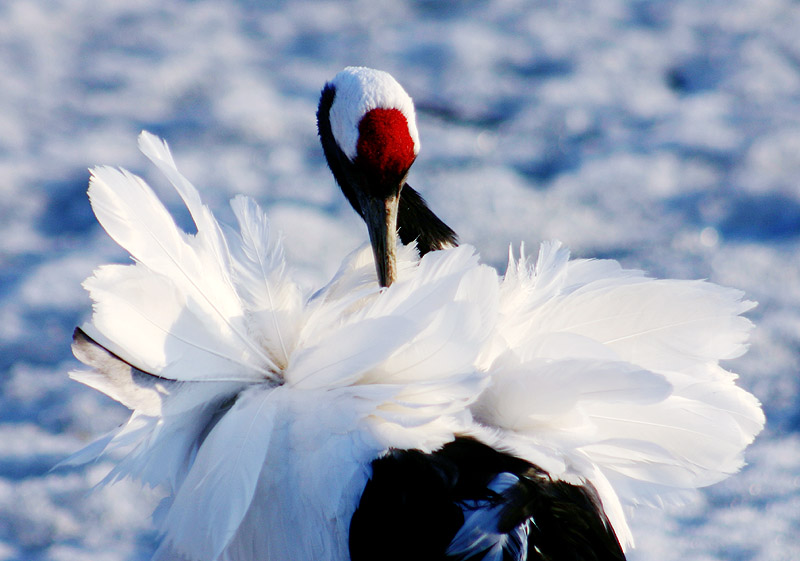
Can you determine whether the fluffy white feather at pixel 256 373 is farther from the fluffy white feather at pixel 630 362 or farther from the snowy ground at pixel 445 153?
the snowy ground at pixel 445 153

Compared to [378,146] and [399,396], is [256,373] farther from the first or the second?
[378,146]

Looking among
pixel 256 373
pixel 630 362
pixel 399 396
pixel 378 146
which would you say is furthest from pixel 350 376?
pixel 378 146

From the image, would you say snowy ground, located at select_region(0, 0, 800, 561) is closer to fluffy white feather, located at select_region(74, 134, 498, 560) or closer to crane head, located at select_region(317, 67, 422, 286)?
fluffy white feather, located at select_region(74, 134, 498, 560)

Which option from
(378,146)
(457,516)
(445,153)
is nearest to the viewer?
(457,516)

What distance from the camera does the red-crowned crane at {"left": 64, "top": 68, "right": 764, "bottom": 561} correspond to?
1.22m

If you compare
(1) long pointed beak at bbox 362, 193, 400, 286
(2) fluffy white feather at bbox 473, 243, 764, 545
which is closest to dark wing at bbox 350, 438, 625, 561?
(2) fluffy white feather at bbox 473, 243, 764, 545

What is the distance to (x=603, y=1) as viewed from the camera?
15.3 ft

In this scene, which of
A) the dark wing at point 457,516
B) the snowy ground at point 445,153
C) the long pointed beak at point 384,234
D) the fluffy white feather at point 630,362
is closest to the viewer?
the dark wing at point 457,516

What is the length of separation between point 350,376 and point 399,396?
0.08m

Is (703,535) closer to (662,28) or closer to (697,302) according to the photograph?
(697,302)

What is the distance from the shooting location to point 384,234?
1.76m

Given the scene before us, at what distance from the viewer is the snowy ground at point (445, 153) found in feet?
7.48

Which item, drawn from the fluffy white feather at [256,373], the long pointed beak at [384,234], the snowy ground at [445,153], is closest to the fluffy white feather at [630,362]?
the fluffy white feather at [256,373]

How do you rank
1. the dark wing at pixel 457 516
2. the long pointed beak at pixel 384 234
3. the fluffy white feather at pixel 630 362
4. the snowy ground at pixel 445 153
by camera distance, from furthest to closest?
the snowy ground at pixel 445 153 → the long pointed beak at pixel 384 234 → the fluffy white feather at pixel 630 362 → the dark wing at pixel 457 516
